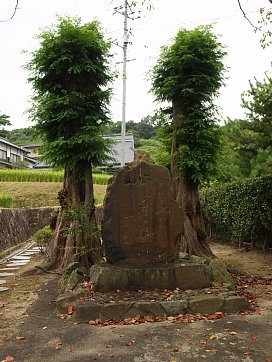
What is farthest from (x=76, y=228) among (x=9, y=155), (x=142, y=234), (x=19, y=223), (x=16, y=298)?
(x=9, y=155)

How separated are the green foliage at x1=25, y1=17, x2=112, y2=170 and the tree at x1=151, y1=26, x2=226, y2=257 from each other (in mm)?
2042

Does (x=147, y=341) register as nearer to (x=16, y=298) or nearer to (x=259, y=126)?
(x=16, y=298)

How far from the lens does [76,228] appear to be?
9211 mm

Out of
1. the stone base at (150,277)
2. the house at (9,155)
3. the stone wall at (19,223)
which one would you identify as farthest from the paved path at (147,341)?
the house at (9,155)

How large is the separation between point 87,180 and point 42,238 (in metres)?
4.66

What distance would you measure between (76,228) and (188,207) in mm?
3512

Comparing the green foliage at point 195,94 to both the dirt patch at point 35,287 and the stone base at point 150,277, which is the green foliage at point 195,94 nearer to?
the dirt patch at point 35,287

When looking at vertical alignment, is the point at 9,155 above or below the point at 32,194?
above

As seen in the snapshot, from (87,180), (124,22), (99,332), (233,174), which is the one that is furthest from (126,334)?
(124,22)

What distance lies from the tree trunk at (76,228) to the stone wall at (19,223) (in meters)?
5.20

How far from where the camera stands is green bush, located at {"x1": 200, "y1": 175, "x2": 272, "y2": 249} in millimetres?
12782

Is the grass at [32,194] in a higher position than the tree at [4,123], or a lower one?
lower

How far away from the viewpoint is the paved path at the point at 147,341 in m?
4.41

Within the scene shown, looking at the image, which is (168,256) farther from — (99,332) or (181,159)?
(181,159)
